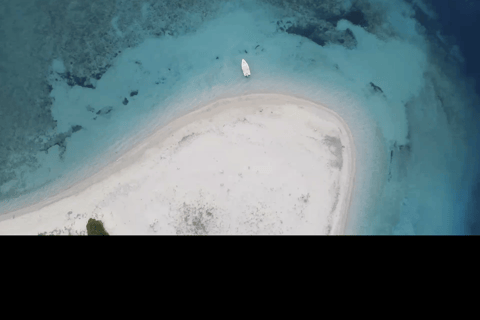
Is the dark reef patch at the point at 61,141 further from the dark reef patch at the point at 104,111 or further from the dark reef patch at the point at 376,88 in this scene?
the dark reef patch at the point at 376,88

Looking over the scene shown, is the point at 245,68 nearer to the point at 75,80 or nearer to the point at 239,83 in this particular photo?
the point at 239,83

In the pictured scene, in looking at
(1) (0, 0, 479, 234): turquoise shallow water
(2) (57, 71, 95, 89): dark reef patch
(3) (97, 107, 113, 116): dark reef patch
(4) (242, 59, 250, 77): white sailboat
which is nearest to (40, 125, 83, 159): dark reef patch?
(1) (0, 0, 479, 234): turquoise shallow water

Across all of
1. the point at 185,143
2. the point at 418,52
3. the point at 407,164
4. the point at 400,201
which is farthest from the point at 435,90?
the point at 185,143

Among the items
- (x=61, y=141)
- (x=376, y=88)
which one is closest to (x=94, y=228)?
(x=61, y=141)

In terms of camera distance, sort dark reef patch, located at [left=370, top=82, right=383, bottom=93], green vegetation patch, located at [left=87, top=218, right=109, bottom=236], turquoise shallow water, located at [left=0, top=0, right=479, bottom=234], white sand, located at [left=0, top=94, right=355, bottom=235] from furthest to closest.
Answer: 1. dark reef patch, located at [left=370, top=82, right=383, bottom=93]
2. turquoise shallow water, located at [left=0, top=0, right=479, bottom=234]
3. white sand, located at [left=0, top=94, right=355, bottom=235]
4. green vegetation patch, located at [left=87, top=218, right=109, bottom=236]

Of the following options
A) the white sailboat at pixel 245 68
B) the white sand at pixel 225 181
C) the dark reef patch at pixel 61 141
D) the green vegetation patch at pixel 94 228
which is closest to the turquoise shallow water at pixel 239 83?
the dark reef patch at pixel 61 141

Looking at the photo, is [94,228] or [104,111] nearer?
[94,228]

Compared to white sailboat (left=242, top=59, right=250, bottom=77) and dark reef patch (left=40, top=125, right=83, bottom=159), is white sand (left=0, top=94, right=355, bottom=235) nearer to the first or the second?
white sailboat (left=242, top=59, right=250, bottom=77)

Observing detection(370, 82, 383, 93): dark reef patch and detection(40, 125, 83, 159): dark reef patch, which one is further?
detection(370, 82, 383, 93): dark reef patch
